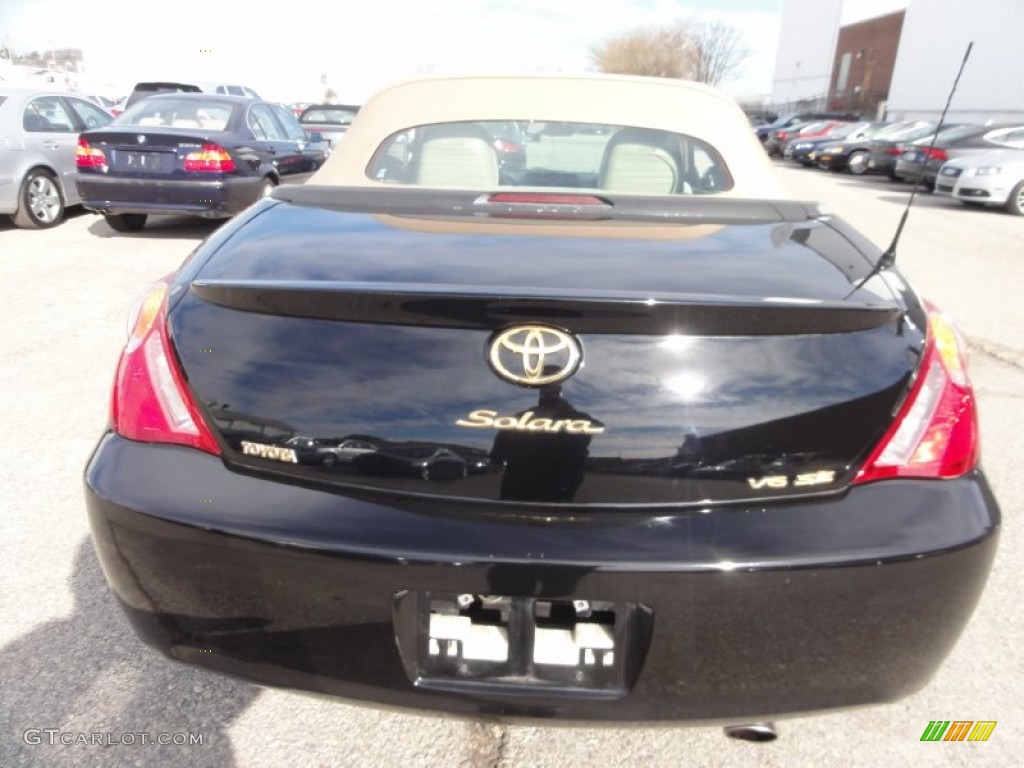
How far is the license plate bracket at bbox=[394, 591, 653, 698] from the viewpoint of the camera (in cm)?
139

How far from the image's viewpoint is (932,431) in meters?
1.50

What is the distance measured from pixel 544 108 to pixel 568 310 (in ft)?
5.48

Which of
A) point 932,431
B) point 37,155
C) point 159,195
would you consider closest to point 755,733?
point 932,431

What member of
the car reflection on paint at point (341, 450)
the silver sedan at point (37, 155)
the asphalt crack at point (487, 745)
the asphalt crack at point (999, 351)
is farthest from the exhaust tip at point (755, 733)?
the silver sedan at point (37, 155)

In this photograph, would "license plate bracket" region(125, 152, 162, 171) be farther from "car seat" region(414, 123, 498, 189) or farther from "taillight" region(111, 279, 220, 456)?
"taillight" region(111, 279, 220, 456)

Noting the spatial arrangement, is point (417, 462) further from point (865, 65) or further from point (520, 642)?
point (865, 65)

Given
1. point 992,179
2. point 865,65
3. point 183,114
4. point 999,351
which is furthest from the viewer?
point 865,65

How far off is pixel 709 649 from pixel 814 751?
0.74 m

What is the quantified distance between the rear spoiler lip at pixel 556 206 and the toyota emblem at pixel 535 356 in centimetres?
61

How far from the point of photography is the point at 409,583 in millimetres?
1377

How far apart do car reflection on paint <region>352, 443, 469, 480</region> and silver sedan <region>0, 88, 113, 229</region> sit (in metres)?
8.71

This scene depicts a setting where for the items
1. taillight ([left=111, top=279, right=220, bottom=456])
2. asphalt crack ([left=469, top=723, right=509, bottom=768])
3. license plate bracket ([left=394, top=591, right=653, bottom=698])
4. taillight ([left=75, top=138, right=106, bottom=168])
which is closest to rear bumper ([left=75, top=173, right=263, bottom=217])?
taillight ([left=75, top=138, right=106, bottom=168])

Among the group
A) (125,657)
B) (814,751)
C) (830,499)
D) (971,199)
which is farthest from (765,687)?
(971,199)

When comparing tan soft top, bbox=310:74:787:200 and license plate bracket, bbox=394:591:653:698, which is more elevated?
tan soft top, bbox=310:74:787:200
